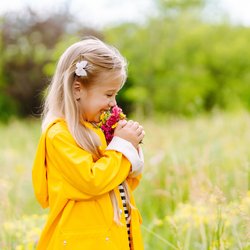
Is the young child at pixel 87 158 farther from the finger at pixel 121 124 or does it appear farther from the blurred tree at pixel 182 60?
the blurred tree at pixel 182 60

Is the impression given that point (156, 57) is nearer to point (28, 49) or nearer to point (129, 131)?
point (28, 49)

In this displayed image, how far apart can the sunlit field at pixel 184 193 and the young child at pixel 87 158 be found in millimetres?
470

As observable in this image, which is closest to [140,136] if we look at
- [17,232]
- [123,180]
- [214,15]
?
[123,180]

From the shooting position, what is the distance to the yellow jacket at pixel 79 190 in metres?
2.66

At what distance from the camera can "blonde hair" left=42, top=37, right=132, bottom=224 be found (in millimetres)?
2758

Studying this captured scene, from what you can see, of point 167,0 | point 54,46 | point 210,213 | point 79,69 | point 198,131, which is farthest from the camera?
point 54,46

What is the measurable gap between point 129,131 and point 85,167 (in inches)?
10.6

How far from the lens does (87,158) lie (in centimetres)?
268

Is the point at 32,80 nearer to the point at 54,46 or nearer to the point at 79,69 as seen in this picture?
Result: the point at 54,46

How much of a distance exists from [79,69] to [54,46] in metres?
16.9

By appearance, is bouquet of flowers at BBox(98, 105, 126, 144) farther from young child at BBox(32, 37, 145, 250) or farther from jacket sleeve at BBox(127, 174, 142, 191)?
jacket sleeve at BBox(127, 174, 142, 191)

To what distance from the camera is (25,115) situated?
1992 cm

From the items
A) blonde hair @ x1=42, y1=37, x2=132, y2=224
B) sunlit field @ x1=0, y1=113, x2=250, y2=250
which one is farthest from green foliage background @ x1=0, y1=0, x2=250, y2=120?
blonde hair @ x1=42, y1=37, x2=132, y2=224

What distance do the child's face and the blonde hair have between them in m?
0.02
